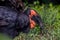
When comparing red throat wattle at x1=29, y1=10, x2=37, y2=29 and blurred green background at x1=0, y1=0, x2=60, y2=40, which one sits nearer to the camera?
blurred green background at x1=0, y1=0, x2=60, y2=40

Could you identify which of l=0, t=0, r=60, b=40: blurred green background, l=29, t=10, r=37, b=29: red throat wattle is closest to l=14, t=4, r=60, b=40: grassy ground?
l=0, t=0, r=60, b=40: blurred green background

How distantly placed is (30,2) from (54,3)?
1.97 ft

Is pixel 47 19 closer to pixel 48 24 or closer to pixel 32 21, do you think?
pixel 48 24

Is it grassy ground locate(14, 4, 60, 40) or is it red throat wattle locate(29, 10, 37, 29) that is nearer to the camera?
grassy ground locate(14, 4, 60, 40)

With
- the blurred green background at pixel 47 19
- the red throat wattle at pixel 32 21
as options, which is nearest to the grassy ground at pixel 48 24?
the blurred green background at pixel 47 19

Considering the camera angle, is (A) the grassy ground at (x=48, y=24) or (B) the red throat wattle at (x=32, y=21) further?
(B) the red throat wattle at (x=32, y=21)

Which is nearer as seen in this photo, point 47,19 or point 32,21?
point 32,21

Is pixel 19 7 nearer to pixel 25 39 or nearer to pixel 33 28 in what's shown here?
pixel 33 28

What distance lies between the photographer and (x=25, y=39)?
525 centimetres

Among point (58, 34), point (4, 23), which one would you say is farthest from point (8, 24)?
point (58, 34)

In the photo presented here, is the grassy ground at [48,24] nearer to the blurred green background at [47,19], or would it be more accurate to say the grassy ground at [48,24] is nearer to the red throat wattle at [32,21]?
the blurred green background at [47,19]

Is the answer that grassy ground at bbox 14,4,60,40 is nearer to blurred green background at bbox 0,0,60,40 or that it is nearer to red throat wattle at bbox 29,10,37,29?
blurred green background at bbox 0,0,60,40

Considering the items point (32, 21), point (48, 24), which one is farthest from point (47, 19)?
point (32, 21)

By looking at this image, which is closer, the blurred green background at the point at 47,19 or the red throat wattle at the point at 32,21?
the blurred green background at the point at 47,19
